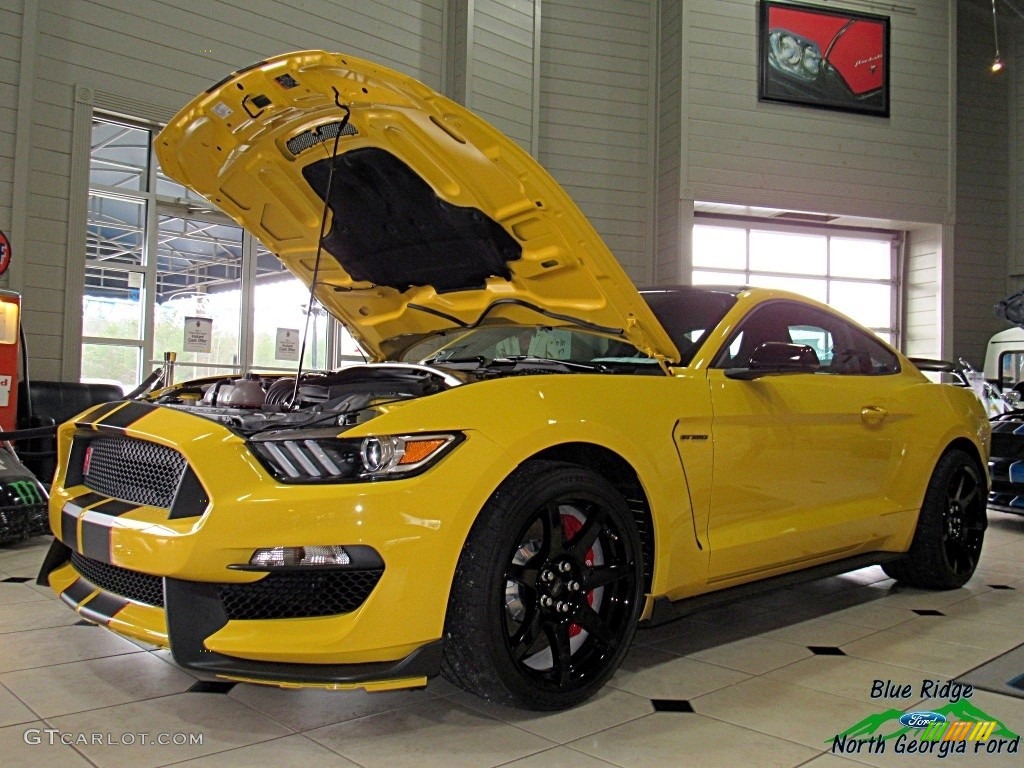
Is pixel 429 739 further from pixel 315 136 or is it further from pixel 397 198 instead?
pixel 315 136

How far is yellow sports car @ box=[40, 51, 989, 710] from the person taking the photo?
1919 millimetres

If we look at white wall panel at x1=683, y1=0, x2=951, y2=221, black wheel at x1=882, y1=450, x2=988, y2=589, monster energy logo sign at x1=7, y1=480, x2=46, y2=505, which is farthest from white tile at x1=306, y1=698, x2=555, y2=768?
white wall panel at x1=683, y1=0, x2=951, y2=221

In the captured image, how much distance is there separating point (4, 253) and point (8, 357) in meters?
1.53

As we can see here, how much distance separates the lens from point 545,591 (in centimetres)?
222

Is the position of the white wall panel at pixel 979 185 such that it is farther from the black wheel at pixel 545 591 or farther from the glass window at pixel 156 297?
the black wheel at pixel 545 591

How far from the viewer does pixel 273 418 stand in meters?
2.22

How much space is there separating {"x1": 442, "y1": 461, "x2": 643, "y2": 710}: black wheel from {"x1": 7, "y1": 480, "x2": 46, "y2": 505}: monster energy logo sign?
3427 mm

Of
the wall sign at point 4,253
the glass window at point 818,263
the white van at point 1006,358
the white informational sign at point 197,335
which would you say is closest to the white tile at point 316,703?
the white informational sign at point 197,335

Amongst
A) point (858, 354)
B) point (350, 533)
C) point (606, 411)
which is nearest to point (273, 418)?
point (350, 533)

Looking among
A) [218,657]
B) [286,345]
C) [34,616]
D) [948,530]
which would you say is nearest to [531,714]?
[218,657]

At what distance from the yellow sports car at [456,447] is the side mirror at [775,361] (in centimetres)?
1

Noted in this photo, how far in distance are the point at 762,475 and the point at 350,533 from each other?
1508mm

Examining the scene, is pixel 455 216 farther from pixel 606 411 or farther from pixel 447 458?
pixel 447 458

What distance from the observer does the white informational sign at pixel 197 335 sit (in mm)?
7840
